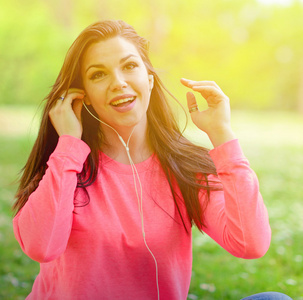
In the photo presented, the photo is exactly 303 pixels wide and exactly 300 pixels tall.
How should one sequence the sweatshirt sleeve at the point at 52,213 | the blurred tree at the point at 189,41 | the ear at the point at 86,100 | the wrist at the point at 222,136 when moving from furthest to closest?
the blurred tree at the point at 189,41
the ear at the point at 86,100
the wrist at the point at 222,136
the sweatshirt sleeve at the point at 52,213

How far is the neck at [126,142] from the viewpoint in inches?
82.7

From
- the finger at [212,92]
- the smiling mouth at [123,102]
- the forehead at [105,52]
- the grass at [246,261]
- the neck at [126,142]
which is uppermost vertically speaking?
the forehead at [105,52]

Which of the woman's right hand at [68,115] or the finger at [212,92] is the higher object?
the finger at [212,92]

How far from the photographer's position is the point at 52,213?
1771 millimetres

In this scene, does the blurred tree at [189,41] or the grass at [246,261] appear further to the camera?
the blurred tree at [189,41]

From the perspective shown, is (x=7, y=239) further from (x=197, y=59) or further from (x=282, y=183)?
(x=197, y=59)

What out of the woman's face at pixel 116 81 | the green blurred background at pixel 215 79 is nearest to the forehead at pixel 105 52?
the woman's face at pixel 116 81

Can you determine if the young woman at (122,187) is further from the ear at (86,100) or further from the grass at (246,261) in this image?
the grass at (246,261)

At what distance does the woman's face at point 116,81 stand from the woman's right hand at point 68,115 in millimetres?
74

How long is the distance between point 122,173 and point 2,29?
15840 mm

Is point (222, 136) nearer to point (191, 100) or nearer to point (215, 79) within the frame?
point (191, 100)

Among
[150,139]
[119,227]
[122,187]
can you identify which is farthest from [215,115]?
[119,227]

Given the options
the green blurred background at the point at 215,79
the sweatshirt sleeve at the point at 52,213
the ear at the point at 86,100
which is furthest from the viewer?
the green blurred background at the point at 215,79

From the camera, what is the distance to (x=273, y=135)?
13.5m
